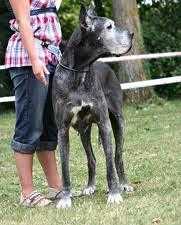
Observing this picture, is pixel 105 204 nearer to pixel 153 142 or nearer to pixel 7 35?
pixel 153 142

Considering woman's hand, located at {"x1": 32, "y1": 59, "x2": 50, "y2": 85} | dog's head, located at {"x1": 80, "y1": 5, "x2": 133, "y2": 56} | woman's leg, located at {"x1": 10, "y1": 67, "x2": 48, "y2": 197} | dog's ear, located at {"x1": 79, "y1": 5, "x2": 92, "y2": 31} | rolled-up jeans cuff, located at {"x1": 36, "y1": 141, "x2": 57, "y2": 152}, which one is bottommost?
rolled-up jeans cuff, located at {"x1": 36, "y1": 141, "x2": 57, "y2": 152}

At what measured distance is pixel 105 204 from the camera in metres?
6.37

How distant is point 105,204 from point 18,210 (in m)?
0.81

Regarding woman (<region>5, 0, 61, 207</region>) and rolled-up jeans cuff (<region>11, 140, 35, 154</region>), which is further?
rolled-up jeans cuff (<region>11, 140, 35, 154</region>)

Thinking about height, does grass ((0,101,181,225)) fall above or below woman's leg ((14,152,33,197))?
below

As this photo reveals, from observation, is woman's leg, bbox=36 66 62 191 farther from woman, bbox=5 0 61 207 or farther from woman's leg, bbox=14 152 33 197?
woman's leg, bbox=14 152 33 197

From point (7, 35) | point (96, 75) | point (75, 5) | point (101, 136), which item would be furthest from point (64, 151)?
point (75, 5)

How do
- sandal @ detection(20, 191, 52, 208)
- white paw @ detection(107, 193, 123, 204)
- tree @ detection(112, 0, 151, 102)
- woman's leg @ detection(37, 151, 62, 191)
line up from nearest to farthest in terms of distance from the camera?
white paw @ detection(107, 193, 123, 204), sandal @ detection(20, 191, 52, 208), woman's leg @ detection(37, 151, 62, 191), tree @ detection(112, 0, 151, 102)

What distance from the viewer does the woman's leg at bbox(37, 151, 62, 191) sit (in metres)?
6.88

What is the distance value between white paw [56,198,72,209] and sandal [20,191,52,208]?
21 centimetres

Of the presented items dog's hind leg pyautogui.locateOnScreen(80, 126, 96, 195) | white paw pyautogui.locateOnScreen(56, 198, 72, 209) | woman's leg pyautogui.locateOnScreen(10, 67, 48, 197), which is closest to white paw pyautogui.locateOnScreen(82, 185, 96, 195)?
dog's hind leg pyautogui.locateOnScreen(80, 126, 96, 195)

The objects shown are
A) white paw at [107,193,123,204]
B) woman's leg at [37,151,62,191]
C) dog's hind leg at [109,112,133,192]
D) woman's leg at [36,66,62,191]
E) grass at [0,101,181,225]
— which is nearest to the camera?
grass at [0,101,181,225]

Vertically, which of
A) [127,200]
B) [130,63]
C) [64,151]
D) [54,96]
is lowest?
[130,63]

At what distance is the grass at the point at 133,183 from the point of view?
5.77m
